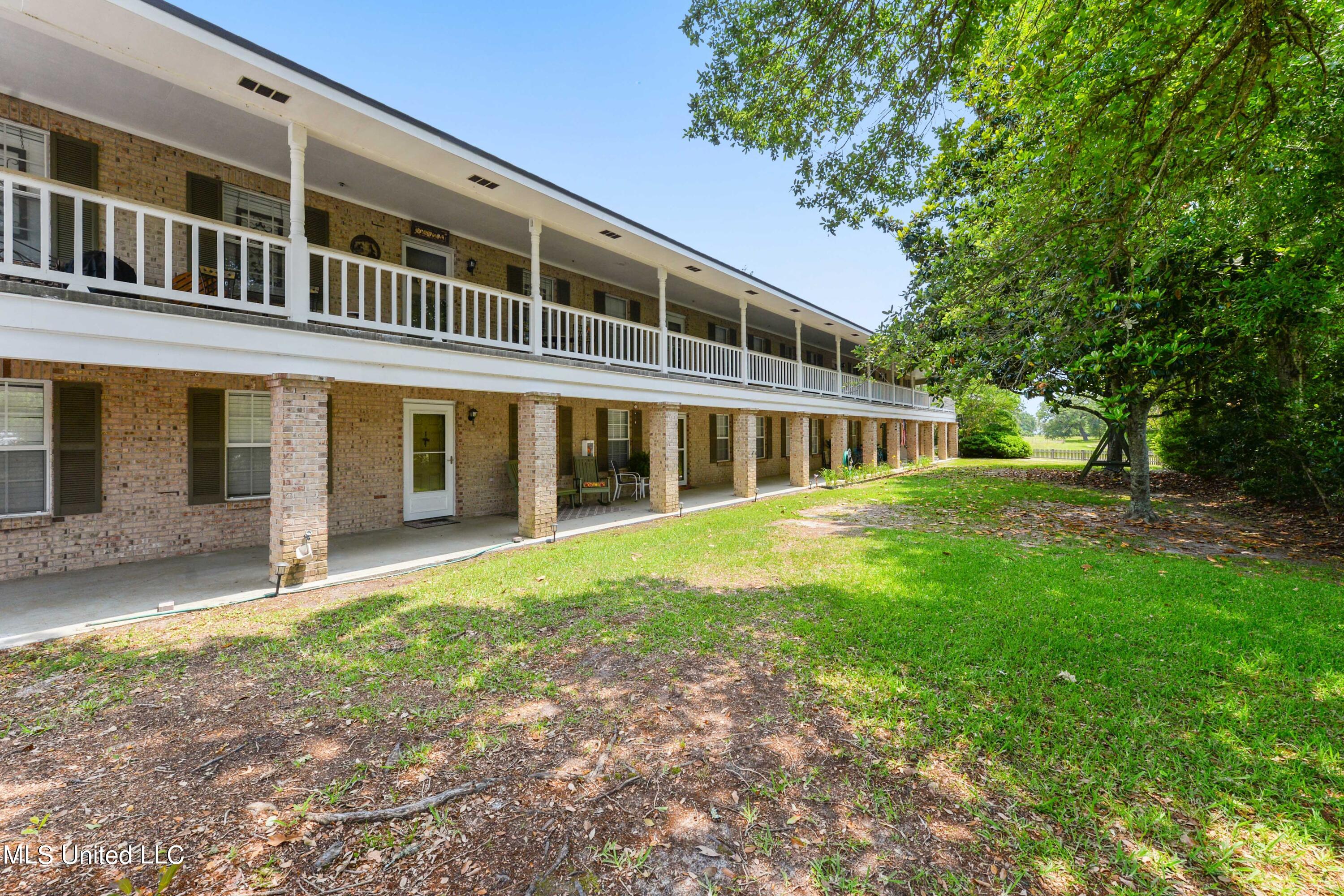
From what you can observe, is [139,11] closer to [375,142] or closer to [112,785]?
[375,142]

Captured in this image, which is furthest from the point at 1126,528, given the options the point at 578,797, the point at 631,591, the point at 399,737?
the point at 399,737

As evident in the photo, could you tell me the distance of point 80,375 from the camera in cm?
662

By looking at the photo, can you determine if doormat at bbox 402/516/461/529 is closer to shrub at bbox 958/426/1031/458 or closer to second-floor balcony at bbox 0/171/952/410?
second-floor balcony at bbox 0/171/952/410

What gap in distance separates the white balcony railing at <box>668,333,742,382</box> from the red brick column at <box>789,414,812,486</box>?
3137 mm

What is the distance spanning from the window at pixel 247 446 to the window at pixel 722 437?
40.5ft

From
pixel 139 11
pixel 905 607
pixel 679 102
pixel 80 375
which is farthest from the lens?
pixel 679 102

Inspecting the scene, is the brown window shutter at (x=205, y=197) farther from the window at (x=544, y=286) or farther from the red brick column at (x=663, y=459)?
the red brick column at (x=663, y=459)

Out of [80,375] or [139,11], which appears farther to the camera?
[80,375]

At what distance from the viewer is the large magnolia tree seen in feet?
16.2

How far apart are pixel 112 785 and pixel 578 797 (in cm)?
241

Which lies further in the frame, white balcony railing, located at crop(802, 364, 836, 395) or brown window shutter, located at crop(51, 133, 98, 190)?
white balcony railing, located at crop(802, 364, 836, 395)

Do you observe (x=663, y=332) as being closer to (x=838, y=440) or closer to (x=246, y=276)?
(x=246, y=276)

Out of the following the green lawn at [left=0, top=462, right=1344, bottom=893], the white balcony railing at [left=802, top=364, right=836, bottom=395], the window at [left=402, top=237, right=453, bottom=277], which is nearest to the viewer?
the green lawn at [left=0, top=462, right=1344, bottom=893]


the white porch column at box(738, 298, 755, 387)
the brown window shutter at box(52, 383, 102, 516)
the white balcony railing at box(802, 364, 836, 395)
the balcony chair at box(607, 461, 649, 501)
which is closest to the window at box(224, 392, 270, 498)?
the brown window shutter at box(52, 383, 102, 516)
